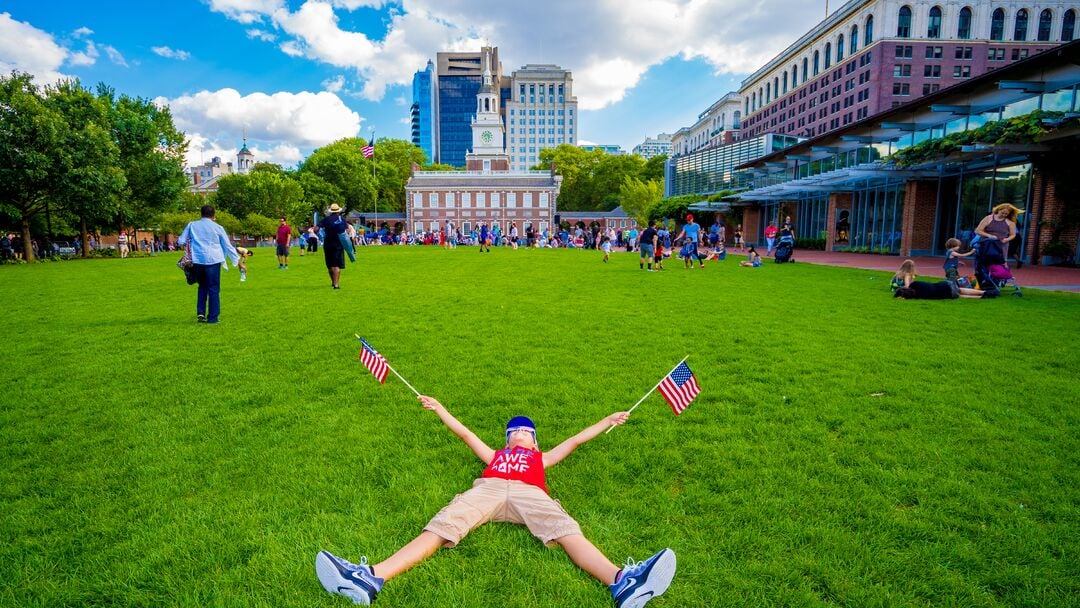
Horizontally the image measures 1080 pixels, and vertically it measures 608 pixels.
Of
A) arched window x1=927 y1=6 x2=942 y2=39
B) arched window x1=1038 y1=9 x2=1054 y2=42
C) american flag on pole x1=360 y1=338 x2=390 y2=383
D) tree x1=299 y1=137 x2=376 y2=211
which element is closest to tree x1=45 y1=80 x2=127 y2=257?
american flag on pole x1=360 y1=338 x2=390 y2=383

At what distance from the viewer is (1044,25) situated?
60.3 m

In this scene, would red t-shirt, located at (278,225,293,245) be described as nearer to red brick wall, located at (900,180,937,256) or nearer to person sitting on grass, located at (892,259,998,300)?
person sitting on grass, located at (892,259,998,300)

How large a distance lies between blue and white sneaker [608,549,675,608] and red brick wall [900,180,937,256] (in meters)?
25.5

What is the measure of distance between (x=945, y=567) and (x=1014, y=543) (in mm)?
449

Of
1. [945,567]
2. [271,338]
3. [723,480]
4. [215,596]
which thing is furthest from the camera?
[271,338]

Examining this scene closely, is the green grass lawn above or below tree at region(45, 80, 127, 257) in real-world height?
below

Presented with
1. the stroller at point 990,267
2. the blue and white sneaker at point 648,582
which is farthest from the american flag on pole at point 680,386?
the stroller at point 990,267

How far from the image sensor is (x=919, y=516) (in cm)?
277

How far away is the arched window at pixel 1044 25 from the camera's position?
6019 cm

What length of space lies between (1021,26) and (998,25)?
2436 millimetres

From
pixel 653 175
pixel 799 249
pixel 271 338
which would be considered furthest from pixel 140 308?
pixel 653 175

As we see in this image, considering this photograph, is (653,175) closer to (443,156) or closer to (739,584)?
(739,584)

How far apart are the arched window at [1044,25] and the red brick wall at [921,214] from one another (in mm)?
60172

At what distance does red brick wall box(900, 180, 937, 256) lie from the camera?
2233cm
